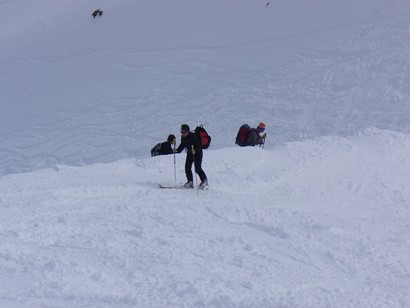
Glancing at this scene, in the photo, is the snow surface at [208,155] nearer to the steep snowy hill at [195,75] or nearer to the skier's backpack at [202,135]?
the steep snowy hill at [195,75]

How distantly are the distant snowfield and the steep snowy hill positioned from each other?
21.9ft

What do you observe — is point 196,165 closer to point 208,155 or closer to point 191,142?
point 191,142

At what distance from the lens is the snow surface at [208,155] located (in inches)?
269

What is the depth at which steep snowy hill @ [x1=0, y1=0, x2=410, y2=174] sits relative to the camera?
20.2 m

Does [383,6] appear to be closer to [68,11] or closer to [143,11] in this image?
[143,11]

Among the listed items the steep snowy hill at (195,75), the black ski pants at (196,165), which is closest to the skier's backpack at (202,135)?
the black ski pants at (196,165)

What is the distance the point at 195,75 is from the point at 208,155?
10694 millimetres

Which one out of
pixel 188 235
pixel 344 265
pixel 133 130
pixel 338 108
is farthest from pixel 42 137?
pixel 344 265

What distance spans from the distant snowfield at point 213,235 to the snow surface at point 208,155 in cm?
4

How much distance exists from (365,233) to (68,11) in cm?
2811

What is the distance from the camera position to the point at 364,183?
41.1 feet

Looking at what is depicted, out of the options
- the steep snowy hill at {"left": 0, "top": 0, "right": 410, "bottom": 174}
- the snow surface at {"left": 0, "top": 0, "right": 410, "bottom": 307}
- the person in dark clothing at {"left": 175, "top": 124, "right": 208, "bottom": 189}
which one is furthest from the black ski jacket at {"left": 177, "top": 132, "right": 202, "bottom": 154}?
the steep snowy hill at {"left": 0, "top": 0, "right": 410, "bottom": 174}

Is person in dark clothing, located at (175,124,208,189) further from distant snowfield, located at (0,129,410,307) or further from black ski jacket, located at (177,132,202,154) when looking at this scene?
distant snowfield, located at (0,129,410,307)

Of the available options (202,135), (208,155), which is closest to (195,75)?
(208,155)
